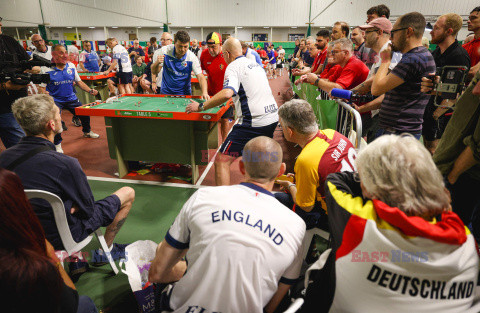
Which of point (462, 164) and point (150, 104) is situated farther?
point (150, 104)

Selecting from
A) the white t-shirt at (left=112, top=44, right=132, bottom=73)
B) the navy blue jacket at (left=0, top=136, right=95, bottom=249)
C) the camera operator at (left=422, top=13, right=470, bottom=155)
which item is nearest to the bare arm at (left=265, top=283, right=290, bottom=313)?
the navy blue jacket at (left=0, top=136, right=95, bottom=249)

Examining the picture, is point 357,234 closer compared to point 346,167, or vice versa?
point 357,234

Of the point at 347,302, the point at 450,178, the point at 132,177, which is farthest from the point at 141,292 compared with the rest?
the point at 132,177

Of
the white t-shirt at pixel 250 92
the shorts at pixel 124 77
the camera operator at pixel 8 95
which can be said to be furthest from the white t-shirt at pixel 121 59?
the white t-shirt at pixel 250 92

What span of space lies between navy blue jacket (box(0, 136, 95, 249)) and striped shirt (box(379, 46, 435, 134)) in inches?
94.2

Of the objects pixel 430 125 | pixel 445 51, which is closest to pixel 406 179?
pixel 430 125

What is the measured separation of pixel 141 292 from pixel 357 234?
4.38ft

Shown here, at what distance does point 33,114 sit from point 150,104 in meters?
2.17

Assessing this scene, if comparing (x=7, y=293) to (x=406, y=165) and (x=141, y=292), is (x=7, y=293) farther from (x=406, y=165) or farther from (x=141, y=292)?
(x=406, y=165)

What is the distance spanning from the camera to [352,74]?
9.78 ft

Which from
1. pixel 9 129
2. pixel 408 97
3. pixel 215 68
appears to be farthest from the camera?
pixel 215 68

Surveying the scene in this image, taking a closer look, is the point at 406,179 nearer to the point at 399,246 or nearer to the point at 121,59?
the point at 399,246

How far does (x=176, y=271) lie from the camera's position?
60.9 inches

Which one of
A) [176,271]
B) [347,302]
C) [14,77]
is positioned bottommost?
[176,271]
